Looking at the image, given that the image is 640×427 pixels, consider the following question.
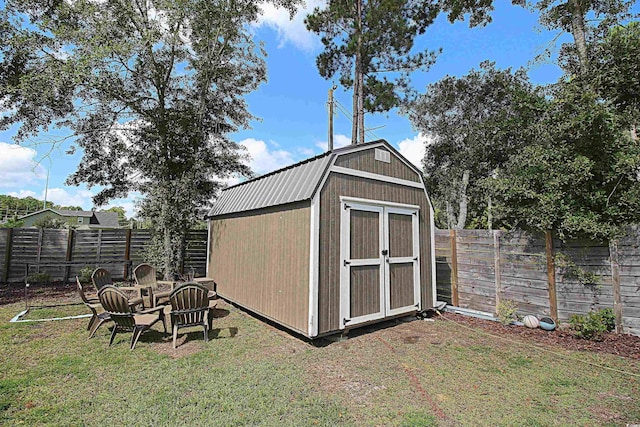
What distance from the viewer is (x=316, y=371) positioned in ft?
11.0

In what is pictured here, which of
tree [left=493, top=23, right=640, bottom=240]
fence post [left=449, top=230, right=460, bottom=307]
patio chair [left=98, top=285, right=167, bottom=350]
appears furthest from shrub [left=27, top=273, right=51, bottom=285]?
tree [left=493, top=23, right=640, bottom=240]

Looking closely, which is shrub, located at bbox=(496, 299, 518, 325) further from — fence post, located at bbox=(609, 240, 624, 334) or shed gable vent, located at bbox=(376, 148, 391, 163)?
shed gable vent, located at bbox=(376, 148, 391, 163)

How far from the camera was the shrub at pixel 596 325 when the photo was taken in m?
4.15

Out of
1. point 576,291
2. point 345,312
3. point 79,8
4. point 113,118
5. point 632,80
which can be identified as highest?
point 79,8

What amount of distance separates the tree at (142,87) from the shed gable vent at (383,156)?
5675 mm

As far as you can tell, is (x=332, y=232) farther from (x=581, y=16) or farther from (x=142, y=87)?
(x=142, y=87)

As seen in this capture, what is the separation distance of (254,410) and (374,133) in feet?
32.5

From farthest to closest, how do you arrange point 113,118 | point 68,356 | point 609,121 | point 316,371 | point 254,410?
point 113,118
point 609,121
point 68,356
point 316,371
point 254,410

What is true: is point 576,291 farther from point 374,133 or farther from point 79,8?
point 79,8

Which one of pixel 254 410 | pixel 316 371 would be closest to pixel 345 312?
pixel 316 371

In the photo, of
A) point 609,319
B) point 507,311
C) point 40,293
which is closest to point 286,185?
point 507,311

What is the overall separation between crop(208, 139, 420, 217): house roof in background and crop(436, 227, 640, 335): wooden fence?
2165mm

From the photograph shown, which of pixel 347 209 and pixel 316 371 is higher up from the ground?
pixel 347 209

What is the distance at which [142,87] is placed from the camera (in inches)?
348
